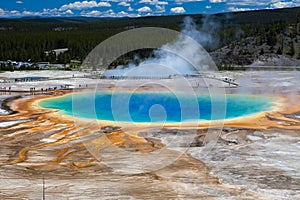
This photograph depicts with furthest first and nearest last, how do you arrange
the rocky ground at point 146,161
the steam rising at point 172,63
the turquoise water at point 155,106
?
1. the steam rising at point 172,63
2. the turquoise water at point 155,106
3. the rocky ground at point 146,161

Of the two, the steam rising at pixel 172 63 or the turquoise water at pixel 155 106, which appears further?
the steam rising at pixel 172 63

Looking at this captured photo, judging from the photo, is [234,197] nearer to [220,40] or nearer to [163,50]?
[163,50]

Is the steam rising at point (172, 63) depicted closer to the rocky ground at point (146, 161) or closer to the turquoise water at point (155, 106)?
the turquoise water at point (155, 106)

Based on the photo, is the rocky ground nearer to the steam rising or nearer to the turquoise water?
the turquoise water

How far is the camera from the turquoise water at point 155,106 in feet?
55.0

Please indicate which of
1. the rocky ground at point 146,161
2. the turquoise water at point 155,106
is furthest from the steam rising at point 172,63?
the rocky ground at point 146,161

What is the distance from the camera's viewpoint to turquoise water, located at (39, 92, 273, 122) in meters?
16.8

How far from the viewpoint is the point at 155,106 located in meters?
19.6

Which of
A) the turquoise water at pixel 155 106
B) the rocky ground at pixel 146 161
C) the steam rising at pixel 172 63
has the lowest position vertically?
the rocky ground at pixel 146 161

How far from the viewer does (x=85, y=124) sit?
1495 centimetres

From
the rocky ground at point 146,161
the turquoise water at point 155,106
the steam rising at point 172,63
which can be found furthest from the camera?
the steam rising at point 172,63

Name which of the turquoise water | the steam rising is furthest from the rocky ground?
the steam rising

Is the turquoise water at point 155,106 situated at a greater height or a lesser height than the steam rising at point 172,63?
lesser

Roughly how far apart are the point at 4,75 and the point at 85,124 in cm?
2040
